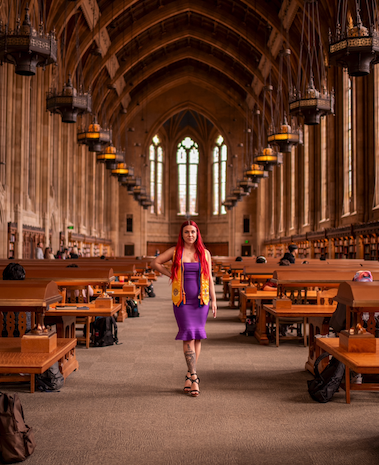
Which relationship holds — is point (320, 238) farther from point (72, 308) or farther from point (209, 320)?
point (72, 308)

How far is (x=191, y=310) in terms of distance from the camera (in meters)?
5.10

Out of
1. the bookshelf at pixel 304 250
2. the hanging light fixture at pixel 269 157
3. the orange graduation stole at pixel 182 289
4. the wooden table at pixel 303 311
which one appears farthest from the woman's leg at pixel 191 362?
the bookshelf at pixel 304 250

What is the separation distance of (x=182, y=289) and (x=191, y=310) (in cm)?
21

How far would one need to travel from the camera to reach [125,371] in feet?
19.7

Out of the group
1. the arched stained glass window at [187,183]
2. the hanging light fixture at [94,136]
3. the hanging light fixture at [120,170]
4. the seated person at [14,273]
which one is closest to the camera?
the seated person at [14,273]

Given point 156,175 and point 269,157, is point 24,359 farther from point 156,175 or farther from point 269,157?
point 156,175

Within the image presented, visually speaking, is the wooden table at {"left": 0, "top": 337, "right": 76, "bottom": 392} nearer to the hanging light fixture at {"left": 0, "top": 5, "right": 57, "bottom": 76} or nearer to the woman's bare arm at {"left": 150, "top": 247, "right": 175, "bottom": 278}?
the woman's bare arm at {"left": 150, "top": 247, "right": 175, "bottom": 278}

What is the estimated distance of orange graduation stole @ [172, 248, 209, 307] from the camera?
5.08 meters

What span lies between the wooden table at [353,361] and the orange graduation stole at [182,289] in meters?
1.13

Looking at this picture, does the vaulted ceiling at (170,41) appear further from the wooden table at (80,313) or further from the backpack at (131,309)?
the wooden table at (80,313)

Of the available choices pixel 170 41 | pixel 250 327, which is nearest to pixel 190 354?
pixel 250 327

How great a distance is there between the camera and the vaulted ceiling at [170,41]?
24.4 metres

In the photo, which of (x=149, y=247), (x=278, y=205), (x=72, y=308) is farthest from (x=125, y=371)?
(x=149, y=247)

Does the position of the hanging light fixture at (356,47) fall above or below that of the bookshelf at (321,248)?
above
